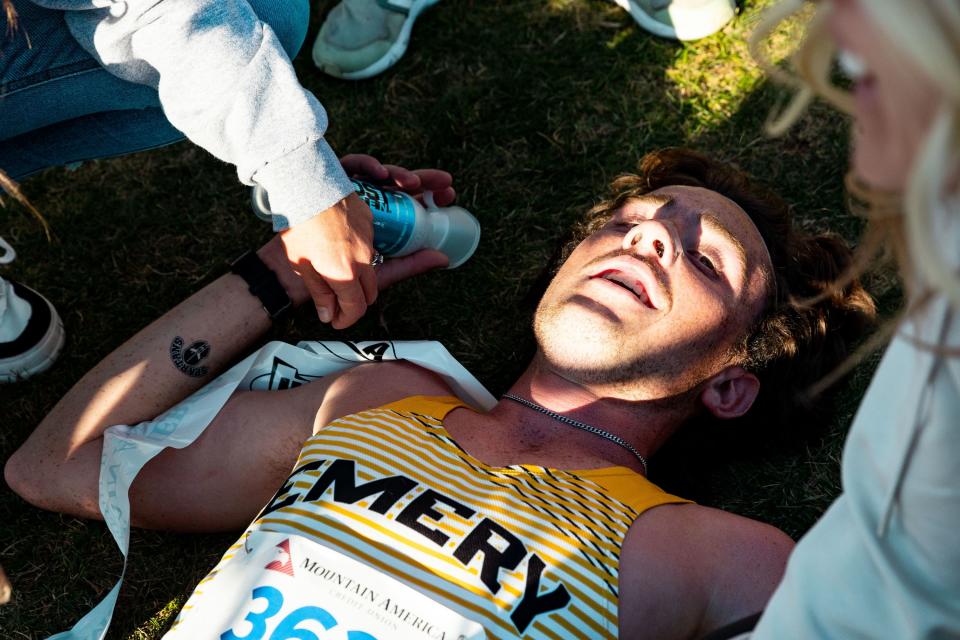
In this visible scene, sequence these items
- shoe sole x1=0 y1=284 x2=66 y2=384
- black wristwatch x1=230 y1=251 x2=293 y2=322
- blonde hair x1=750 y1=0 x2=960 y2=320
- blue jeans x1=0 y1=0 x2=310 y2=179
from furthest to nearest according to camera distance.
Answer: shoe sole x1=0 y1=284 x2=66 y2=384 → black wristwatch x1=230 y1=251 x2=293 y2=322 → blue jeans x1=0 y1=0 x2=310 y2=179 → blonde hair x1=750 y1=0 x2=960 y2=320

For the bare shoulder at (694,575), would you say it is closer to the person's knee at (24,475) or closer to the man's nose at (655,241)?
the man's nose at (655,241)

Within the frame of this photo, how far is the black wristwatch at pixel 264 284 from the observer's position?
2877 millimetres

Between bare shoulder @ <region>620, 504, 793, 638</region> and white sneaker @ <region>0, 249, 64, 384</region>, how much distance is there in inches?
92.0

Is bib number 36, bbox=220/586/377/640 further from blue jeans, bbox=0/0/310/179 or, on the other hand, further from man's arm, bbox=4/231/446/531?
blue jeans, bbox=0/0/310/179

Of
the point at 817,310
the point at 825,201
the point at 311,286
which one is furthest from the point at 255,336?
the point at 825,201

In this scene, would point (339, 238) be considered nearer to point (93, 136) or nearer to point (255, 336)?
point (255, 336)

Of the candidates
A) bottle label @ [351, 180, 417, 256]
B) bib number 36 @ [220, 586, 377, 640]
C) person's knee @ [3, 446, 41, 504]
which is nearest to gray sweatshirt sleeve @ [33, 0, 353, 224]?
bottle label @ [351, 180, 417, 256]

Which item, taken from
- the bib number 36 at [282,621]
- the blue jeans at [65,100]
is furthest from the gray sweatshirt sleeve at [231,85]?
the bib number 36 at [282,621]

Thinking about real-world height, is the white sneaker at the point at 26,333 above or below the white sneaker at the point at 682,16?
below

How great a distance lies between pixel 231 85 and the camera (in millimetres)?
2104

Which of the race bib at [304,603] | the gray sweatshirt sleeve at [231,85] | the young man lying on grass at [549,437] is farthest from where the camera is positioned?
the gray sweatshirt sleeve at [231,85]

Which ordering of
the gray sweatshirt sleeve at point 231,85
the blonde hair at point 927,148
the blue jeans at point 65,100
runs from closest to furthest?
the blonde hair at point 927,148
the gray sweatshirt sleeve at point 231,85
the blue jeans at point 65,100

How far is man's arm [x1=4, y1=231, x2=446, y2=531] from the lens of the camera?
8.39 feet

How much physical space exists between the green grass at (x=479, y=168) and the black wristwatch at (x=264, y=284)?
362 mm
